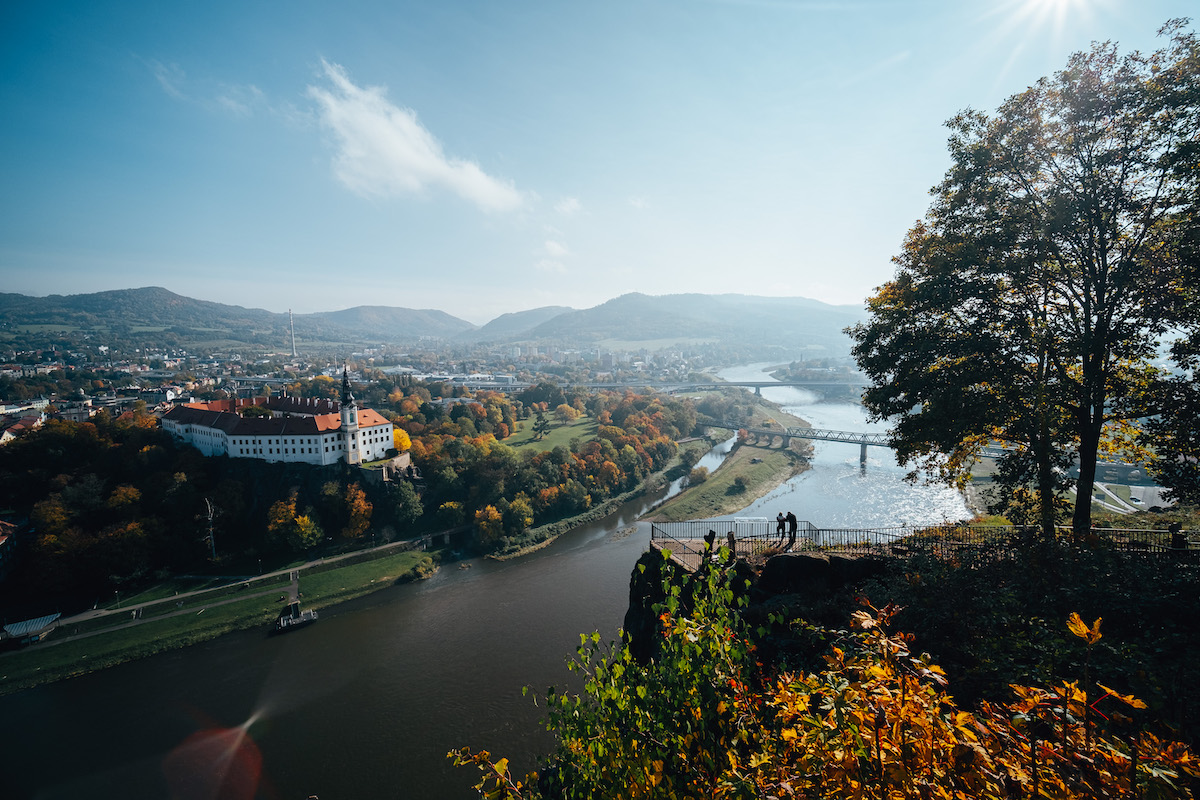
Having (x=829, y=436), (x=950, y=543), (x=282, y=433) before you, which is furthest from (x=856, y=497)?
(x=282, y=433)

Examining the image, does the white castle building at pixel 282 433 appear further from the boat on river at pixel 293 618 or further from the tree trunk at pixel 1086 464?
the tree trunk at pixel 1086 464

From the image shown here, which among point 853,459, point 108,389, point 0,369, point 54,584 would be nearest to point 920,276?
point 54,584

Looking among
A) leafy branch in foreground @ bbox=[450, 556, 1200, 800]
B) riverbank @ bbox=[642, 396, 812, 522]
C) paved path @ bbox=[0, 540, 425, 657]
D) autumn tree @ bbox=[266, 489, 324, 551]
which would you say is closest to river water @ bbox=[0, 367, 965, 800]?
paved path @ bbox=[0, 540, 425, 657]

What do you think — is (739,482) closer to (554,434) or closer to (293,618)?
(554,434)

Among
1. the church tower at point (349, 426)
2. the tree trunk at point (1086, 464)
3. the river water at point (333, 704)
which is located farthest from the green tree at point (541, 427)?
the tree trunk at point (1086, 464)

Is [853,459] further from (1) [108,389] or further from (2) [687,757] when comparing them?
(1) [108,389]

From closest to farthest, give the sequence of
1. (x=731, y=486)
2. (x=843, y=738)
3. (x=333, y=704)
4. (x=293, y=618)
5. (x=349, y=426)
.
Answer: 1. (x=843, y=738)
2. (x=333, y=704)
3. (x=293, y=618)
4. (x=349, y=426)
5. (x=731, y=486)

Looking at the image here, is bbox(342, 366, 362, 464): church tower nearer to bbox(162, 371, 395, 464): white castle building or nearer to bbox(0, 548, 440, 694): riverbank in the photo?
bbox(162, 371, 395, 464): white castle building
